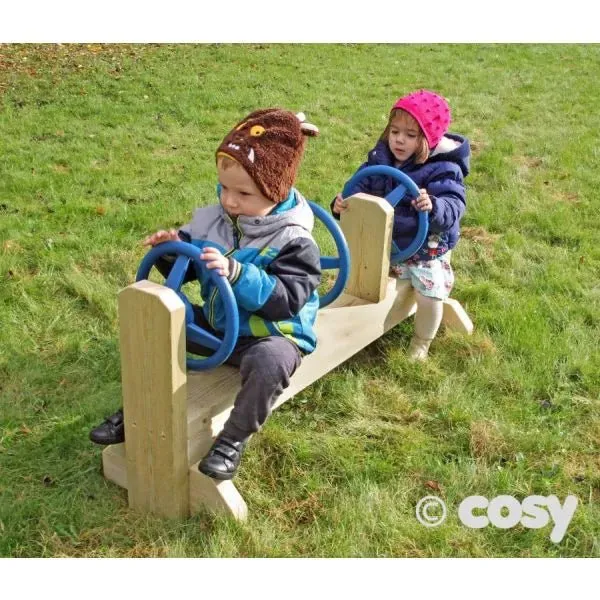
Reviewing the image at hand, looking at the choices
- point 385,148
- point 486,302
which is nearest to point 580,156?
point 486,302

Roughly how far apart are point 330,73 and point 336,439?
24.8ft

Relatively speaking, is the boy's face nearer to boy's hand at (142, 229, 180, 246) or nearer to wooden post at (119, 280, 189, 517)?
boy's hand at (142, 229, 180, 246)

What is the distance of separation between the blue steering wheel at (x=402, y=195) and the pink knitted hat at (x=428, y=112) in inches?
9.6

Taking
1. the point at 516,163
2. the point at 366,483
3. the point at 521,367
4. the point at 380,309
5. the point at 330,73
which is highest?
the point at 330,73

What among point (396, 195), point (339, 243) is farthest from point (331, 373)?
point (396, 195)

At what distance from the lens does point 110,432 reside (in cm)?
287

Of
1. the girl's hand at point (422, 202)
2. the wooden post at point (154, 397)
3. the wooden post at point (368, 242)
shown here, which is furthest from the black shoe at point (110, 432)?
the girl's hand at point (422, 202)

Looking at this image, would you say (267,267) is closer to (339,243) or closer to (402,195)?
(339,243)

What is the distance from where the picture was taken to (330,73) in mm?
9867

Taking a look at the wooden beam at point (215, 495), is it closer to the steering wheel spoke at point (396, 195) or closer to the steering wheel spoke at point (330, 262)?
the steering wheel spoke at point (330, 262)

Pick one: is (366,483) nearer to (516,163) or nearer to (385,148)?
(385,148)

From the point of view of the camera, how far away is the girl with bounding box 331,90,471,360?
142 inches

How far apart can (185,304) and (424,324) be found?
1.61 m

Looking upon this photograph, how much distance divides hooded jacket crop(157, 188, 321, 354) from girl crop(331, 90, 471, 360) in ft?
3.22
